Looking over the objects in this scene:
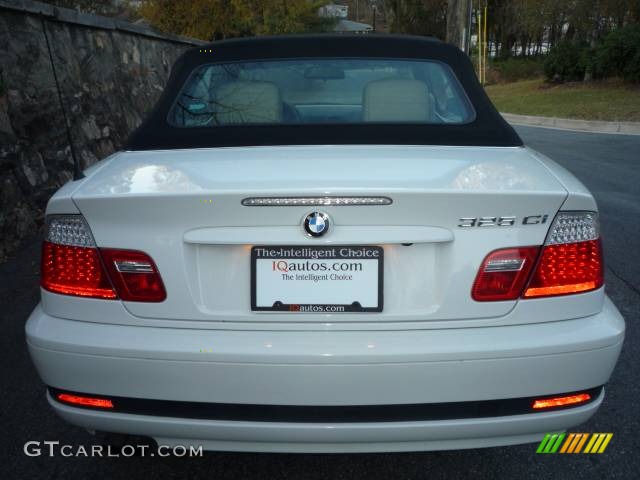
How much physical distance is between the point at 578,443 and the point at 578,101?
19.2 m

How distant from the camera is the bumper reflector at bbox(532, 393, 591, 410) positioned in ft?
6.12

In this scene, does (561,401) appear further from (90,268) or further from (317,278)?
(90,268)

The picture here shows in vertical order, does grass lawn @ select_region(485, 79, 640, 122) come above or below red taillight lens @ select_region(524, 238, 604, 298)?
below

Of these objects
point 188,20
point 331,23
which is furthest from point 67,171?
point 331,23

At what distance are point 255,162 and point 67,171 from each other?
4.84 m

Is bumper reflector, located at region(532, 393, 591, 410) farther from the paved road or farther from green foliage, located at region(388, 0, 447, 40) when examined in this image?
green foliage, located at region(388, 0, 447, 40)

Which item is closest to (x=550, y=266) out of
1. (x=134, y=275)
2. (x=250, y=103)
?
(x=134, y=275)

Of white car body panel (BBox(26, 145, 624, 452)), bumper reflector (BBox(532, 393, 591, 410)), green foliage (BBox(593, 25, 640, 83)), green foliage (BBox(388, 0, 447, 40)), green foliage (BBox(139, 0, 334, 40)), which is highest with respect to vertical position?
white car body panel (BBox(26, 145, 624, 452))

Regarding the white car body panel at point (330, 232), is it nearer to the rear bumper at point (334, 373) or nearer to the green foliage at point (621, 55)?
the rear bumper at point (334, 373)

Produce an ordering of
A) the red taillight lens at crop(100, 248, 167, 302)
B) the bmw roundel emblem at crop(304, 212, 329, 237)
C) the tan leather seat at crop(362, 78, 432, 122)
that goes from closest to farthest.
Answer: the bmw roundel emblem at crop(304, 212, 329, 237) < the red taillight lens at crop(100, 248, 167, 302) < the tan leather seat at crop(362, 78, 432, 122)

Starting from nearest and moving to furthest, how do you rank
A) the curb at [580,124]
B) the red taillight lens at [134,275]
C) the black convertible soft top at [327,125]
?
the red taillight lens at [134,275]
the black convertible soft top at [327,125]
the curb at [580,124]

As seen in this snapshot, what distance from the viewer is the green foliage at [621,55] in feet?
65.9

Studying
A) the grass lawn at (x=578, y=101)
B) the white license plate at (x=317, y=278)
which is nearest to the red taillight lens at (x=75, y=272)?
the white license plate at (x=317, y=278)

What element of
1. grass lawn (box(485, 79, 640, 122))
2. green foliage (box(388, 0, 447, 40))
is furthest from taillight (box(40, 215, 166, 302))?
green foliage (box(388, 0, 447, 40))
